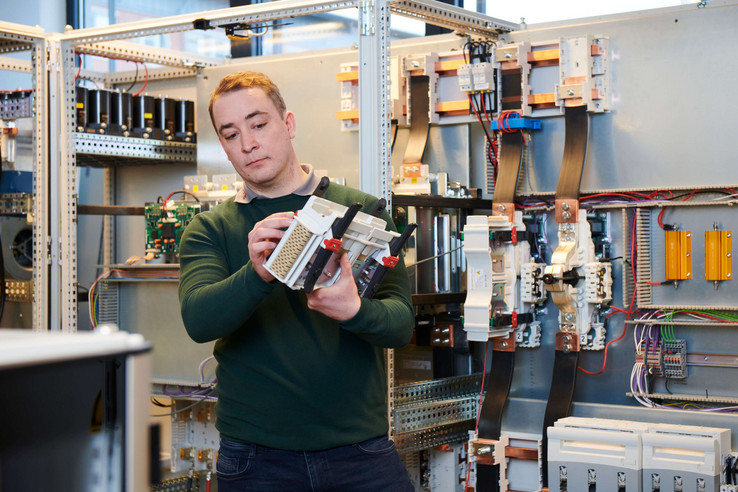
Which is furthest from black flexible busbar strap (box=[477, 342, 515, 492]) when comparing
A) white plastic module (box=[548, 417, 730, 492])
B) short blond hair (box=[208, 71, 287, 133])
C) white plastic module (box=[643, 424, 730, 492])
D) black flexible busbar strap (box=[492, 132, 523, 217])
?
short blond hair (box=[208, 71, 287, 133])

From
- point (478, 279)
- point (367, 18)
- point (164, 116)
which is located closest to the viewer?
point (367, 18)

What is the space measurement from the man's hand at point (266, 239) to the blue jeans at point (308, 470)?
0.42 meters

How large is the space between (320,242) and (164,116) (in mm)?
2900

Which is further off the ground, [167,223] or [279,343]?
[167,223]

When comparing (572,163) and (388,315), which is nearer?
(388,315)

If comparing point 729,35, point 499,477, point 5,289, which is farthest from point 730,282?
point 5,289

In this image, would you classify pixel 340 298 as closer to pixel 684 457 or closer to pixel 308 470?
pixel 308 470

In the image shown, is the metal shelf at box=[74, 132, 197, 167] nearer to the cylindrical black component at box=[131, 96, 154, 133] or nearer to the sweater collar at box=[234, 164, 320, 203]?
the cylindrical black component at box=[131, 96, 154, 133]

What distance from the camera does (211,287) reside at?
76.1 inches

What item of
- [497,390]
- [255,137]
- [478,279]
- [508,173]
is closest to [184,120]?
[508,173]

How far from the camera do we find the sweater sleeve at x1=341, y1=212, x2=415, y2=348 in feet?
6.39

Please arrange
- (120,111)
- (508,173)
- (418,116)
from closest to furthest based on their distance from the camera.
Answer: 1. (508,173)
2. (418,116)
3. (120,111)

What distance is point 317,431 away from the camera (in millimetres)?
1999

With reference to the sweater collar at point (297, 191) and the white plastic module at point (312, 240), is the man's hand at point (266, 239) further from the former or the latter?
the sweater collar at point (297, 191)
